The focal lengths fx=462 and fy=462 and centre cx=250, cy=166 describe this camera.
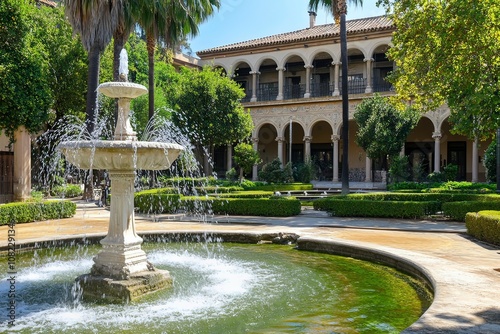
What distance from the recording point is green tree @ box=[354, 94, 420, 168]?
81.2 ft

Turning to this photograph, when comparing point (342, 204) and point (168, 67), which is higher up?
point (168, 67)

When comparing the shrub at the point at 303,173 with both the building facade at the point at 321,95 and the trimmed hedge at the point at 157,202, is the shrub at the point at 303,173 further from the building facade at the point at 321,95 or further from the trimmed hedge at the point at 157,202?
the trimmed hedge at the point at 157,202

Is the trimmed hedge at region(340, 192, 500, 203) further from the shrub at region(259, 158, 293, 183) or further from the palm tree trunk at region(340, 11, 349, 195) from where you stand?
the shrub at region(259, 158, 293, 183)

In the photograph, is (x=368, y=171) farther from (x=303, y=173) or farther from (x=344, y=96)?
(x=344, y=96)

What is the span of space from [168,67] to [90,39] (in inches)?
653

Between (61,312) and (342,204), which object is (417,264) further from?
(342,204)

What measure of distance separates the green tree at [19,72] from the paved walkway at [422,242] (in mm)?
4093

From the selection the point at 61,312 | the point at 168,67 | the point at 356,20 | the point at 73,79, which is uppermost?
the point at 356,20

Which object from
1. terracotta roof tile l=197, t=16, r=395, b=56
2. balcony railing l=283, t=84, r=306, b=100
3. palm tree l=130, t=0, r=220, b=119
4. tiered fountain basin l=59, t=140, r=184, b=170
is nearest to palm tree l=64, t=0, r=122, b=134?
palm tree l=130, t=0, r=220, b=119

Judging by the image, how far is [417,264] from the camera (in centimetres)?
667

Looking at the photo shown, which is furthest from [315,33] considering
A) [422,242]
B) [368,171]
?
[422,242]

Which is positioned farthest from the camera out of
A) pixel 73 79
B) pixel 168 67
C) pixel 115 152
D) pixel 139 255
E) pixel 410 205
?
pixel 168 67

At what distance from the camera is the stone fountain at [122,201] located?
5.79 m

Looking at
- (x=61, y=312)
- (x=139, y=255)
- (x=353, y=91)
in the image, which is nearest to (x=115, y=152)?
(x=139, y=255)
